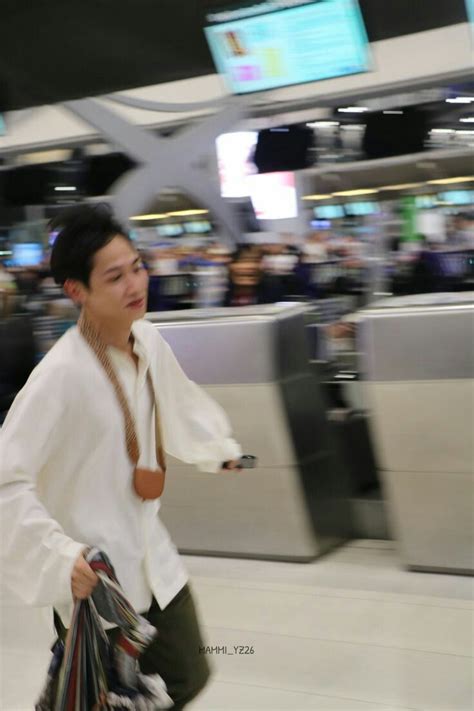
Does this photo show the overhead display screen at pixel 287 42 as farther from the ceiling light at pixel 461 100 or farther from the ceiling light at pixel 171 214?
the ceiling light at pixel 171 214

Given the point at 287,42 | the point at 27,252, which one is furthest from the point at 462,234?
the point at 27,252

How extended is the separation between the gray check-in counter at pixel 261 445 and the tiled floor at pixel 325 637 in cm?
16

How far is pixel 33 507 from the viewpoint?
5.94 ft

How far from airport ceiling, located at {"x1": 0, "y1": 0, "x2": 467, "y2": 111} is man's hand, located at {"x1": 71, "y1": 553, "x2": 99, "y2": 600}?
1198cm

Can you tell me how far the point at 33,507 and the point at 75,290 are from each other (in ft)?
1.53

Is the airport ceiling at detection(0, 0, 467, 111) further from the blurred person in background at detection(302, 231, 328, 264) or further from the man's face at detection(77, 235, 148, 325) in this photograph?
the man's face at detection(77, 235, 148, 325)

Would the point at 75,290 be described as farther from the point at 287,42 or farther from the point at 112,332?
the point at 287,42

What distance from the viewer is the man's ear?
199cm

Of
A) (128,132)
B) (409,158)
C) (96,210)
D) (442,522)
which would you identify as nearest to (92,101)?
(128,132)

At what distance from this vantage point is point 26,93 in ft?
49.3

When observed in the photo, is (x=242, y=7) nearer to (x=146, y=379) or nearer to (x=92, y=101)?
(x=92, y=101)

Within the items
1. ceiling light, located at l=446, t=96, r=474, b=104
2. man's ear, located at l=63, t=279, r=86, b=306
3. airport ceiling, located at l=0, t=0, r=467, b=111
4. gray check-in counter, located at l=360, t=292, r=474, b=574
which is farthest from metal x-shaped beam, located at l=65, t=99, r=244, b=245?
man's ear, located at l=63, t=279, r=86, b=306

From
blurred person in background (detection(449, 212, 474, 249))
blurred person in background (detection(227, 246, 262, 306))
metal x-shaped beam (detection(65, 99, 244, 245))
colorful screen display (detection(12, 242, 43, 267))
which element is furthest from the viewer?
colorful screen display (detection(12, 242, 43, 267))

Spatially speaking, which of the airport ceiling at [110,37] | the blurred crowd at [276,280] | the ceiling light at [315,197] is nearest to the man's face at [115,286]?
the blurred crowd at [276,280]
